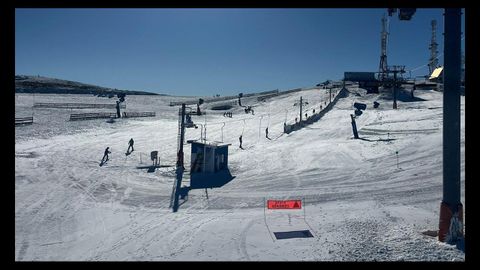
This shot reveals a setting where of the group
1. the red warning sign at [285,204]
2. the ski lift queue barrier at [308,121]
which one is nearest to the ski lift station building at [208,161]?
the red warning sign at [285,204]

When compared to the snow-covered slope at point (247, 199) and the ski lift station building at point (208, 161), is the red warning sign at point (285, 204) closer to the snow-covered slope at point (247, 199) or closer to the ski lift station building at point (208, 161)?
the snow-covered slope at point (247, 199)

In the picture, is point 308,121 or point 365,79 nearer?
point 308,121

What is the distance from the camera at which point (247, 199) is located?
54.4ft

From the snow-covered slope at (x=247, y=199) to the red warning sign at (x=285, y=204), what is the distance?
371 mm

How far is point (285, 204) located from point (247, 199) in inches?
78.2

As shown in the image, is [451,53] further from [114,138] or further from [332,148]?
[114,138]

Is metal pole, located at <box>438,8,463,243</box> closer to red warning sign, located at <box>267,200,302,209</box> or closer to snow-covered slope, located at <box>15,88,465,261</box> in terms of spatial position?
snow-covered slope, located at <box>15,88,465,261</box>

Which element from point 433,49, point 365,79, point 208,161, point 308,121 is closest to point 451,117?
point 208,161

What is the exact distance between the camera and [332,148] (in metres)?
26.8

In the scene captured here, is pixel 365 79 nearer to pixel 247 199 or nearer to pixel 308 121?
pixel 308 121

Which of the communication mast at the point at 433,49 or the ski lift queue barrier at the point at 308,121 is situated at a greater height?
the communication mast at the point at 433,49

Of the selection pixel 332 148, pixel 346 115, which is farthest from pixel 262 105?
pixel 332 148

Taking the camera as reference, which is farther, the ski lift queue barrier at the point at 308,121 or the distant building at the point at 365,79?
the distant building at the point at 365,79

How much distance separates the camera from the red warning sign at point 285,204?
49.1ft
